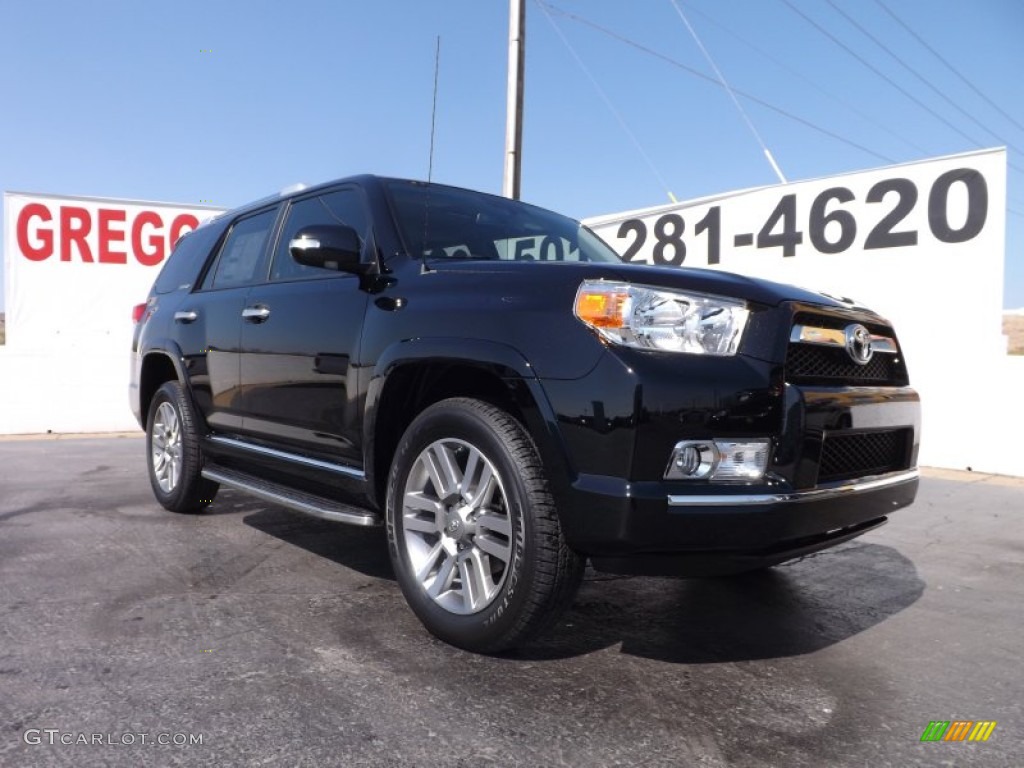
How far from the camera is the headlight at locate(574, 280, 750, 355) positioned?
8.00ft

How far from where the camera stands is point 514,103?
35.6 feet

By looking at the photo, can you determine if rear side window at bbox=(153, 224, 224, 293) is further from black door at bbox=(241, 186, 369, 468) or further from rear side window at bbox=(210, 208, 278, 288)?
black door at bbox=(241, 186, 369, 468)

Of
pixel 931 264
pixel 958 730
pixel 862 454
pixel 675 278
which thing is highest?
pixel 931 264

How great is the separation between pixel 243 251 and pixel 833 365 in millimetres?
3328

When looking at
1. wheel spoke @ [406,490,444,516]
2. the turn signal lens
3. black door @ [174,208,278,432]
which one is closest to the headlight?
the turn signal lens

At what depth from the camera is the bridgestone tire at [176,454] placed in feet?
15.6

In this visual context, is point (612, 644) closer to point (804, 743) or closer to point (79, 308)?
point (804, 743)

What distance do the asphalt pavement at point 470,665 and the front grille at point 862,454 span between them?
679mm

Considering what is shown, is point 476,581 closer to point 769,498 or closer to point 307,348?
point 769,498

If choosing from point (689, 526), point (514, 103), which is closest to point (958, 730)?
point (689, 526)

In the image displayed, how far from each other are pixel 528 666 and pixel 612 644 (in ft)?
1.31

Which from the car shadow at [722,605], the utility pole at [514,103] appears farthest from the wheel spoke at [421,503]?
the utility pole at [514,103]

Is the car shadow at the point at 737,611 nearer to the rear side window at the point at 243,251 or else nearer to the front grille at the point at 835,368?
the front grille at the point at 835,368

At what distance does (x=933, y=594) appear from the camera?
3.72 metres
